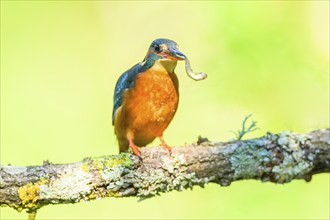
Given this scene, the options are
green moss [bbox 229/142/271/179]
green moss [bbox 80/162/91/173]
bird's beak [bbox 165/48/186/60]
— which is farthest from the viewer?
bird's beak [bbox 165/48/186/60]

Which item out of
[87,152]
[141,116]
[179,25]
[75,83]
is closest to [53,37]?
[75,83]

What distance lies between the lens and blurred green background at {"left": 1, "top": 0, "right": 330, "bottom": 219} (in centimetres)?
668

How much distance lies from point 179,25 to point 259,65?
2086 millimetres

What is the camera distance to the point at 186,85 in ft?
23.9

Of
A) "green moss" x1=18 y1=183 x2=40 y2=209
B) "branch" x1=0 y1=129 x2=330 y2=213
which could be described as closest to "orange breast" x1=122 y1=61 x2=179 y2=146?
"branch" x1=0 y1=129 x2=330 y2=213

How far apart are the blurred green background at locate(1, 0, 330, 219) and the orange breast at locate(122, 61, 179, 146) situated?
83 centimetres

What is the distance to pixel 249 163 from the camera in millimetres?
4484

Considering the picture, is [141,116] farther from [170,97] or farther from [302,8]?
[302,8]

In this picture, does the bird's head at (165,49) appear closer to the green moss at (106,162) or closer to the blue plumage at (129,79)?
the blue plumage at (129,79)

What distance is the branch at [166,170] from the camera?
4.09m

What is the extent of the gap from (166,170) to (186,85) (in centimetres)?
297

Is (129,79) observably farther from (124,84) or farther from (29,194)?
(29,194)

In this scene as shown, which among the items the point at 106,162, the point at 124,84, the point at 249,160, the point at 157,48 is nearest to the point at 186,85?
the point at 124,84

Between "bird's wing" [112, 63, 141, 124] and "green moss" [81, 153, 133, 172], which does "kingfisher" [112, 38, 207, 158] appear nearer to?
"bird's wing" [112, 63, 141, 124]
